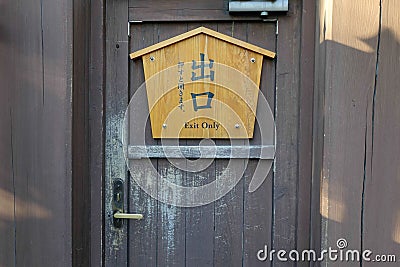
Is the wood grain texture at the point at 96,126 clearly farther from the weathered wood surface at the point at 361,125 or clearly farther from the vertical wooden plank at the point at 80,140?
the weathered wood surface at the point at 361,125

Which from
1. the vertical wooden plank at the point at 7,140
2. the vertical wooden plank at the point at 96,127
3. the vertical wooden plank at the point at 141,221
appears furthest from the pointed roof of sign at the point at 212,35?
the vertical wooden plank at the point at 7,140

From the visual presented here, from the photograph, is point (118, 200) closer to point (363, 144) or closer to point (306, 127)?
point (306, 127)

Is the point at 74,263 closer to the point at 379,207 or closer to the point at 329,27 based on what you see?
the point at 379,207

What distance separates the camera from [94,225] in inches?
84.3

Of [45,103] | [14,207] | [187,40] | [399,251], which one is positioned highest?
[187,40]

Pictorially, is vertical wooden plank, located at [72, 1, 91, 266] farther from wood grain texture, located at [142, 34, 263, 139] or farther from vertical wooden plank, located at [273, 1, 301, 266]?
vertical wooden plank, located at [273, 1, 301, 266]

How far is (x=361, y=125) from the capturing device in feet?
6.02

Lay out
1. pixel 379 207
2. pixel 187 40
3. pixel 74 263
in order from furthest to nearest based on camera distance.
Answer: pixel 187 40
pixel 74 263
pixel 379 207

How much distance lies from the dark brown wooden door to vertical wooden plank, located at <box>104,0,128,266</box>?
0.12ft

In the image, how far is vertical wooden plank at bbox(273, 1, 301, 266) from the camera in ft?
6.92

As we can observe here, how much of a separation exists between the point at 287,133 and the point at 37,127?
1139mm

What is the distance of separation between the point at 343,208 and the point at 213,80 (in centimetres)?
83

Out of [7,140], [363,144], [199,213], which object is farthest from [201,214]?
[7,140]

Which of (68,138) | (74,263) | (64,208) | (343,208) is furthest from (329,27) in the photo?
(74,263)
